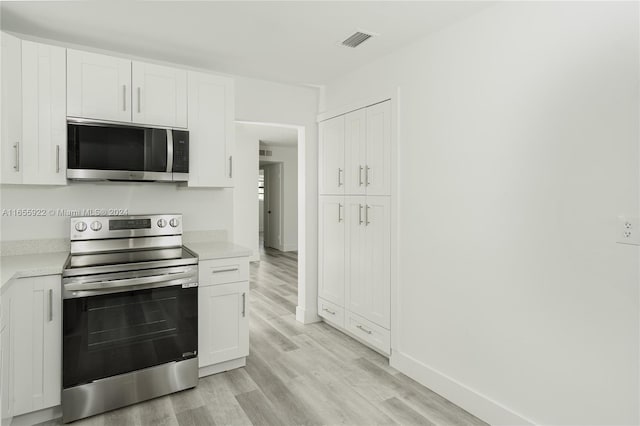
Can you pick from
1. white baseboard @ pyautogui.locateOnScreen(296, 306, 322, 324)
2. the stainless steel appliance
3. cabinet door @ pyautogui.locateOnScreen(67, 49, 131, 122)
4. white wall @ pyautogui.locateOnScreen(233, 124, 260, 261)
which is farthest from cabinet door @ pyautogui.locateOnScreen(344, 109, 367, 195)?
white wall @ pyautogui.locateOnScreen(233, 124, 260, 261)

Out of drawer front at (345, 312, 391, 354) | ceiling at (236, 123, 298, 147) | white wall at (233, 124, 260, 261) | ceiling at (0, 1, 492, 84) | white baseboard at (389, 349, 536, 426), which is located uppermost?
A: ceiling at (236, 123, 298, 147)

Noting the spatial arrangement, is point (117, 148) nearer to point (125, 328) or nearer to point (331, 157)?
point (125, 328)

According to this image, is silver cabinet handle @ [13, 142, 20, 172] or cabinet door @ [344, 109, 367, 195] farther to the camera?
cabinet door @ [344, 109, 367, 195]

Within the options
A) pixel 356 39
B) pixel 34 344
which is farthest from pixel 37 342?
pixel 356 39

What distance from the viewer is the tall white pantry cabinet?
3.03 metres

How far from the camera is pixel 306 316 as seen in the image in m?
3.92

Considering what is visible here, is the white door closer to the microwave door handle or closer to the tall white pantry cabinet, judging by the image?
the tall white pantry cabinet

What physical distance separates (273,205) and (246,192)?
219 cm

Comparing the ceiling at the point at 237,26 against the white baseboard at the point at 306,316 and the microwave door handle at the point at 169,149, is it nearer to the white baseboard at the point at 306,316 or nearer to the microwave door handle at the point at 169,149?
the microwave door handle at the point at 169,149

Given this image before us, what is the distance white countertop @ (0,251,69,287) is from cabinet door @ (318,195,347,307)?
220 cm

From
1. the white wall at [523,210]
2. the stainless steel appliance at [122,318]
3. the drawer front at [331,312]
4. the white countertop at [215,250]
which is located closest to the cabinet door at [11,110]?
the stainless steel appliance at [122,318]

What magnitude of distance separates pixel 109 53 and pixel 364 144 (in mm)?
2193

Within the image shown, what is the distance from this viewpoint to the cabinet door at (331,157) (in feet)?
11.5

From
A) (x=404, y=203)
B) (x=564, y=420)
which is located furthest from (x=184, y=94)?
(x=564, y=420)
